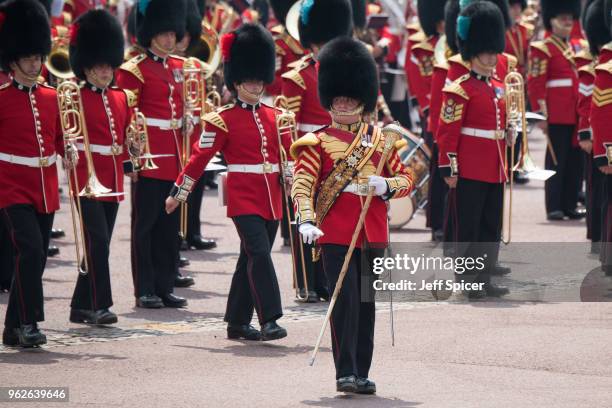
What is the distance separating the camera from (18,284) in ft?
24.2

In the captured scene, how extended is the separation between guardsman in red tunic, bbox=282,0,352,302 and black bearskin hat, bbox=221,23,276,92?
3.08 ft

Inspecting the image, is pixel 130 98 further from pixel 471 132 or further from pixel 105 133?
pixel 471 132

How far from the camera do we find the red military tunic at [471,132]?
880 centimetres

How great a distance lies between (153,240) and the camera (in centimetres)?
880

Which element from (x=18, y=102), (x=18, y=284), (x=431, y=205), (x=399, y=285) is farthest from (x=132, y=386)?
(x=431, y=205)

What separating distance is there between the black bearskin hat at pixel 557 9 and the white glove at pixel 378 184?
5.88 metres

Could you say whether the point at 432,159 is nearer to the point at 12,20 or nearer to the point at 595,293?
the point at 595,293

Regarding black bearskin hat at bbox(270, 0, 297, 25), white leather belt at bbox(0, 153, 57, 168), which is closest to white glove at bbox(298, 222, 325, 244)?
white leather belt at bbox(0, 153, 57, 168)

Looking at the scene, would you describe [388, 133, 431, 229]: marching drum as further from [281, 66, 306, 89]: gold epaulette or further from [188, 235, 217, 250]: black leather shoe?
[281, 66, 306, 89]: gold epaulette

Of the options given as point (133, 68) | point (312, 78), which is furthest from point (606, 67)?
point (133, 68)

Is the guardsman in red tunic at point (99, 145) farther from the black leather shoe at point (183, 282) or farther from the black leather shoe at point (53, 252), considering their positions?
the black leather shoe at point (53, 252)

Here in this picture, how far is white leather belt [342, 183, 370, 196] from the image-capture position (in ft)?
21.2

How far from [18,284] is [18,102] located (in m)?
0.88

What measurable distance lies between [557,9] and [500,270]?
10.1ft
